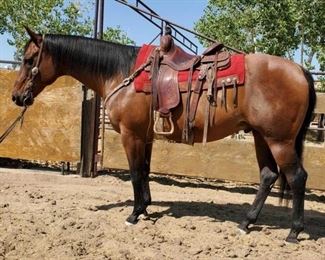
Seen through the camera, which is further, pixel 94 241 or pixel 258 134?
pixel 258 134

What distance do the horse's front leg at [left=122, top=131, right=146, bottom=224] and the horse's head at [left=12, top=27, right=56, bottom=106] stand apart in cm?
106

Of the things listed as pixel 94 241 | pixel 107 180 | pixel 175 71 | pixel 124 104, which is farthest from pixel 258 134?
pixel 107 180

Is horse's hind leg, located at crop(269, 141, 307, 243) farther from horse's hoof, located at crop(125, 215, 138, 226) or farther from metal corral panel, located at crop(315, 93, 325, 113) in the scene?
metal corral panel, located at crop(315, 93, 325, 113)

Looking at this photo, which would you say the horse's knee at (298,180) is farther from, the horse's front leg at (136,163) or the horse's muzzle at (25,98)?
the horse's muzzle at (25,98)

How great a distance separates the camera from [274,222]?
15.8 ft

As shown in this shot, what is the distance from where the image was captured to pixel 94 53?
4668 mm

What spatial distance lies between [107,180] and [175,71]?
301 cm

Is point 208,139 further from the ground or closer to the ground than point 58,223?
further from the ground

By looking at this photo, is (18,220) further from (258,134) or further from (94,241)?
(258,134)

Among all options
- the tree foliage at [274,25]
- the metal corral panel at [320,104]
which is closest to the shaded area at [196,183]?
the metal corral panel at [320,104]

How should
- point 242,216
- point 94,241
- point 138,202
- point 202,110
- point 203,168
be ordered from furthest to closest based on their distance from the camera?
point 203,168 → point 242,216 → point 138,202 → point 202,110 → point 94,241

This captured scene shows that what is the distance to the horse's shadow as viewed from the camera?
15.4ft

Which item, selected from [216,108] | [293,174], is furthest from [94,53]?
[293,174]

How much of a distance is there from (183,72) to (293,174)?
138cm
